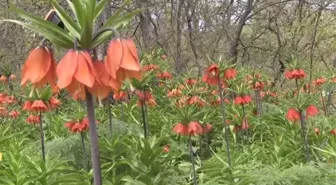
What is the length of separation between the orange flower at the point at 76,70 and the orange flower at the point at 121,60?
55 millimetres

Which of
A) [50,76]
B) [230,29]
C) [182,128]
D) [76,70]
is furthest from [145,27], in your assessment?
[76,70]

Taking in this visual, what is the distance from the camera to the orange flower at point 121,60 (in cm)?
130

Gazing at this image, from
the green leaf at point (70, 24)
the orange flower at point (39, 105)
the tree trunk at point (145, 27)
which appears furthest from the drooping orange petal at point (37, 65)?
the tree trunk at point (145, 27)

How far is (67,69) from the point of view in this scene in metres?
1.29

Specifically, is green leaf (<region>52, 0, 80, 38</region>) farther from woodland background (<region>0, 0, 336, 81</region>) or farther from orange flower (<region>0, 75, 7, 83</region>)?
woodland background (<region>0, 0, 336, 81</region>)

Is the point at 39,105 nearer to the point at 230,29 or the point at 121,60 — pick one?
the point at 121,60

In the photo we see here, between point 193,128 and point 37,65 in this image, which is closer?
point 37,65

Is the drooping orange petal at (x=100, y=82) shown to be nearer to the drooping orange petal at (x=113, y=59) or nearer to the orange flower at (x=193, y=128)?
the drooping orange petal at (x=113, y=59)

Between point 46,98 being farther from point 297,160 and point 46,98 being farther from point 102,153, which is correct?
point 297,160

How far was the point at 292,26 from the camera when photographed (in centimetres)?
934

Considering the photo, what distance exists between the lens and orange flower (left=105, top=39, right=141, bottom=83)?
1297 mm

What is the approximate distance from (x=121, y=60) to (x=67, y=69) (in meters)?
0.16

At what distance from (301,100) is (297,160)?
705mm

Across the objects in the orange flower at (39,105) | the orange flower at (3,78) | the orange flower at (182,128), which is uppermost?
the orange flower at (3,78)
